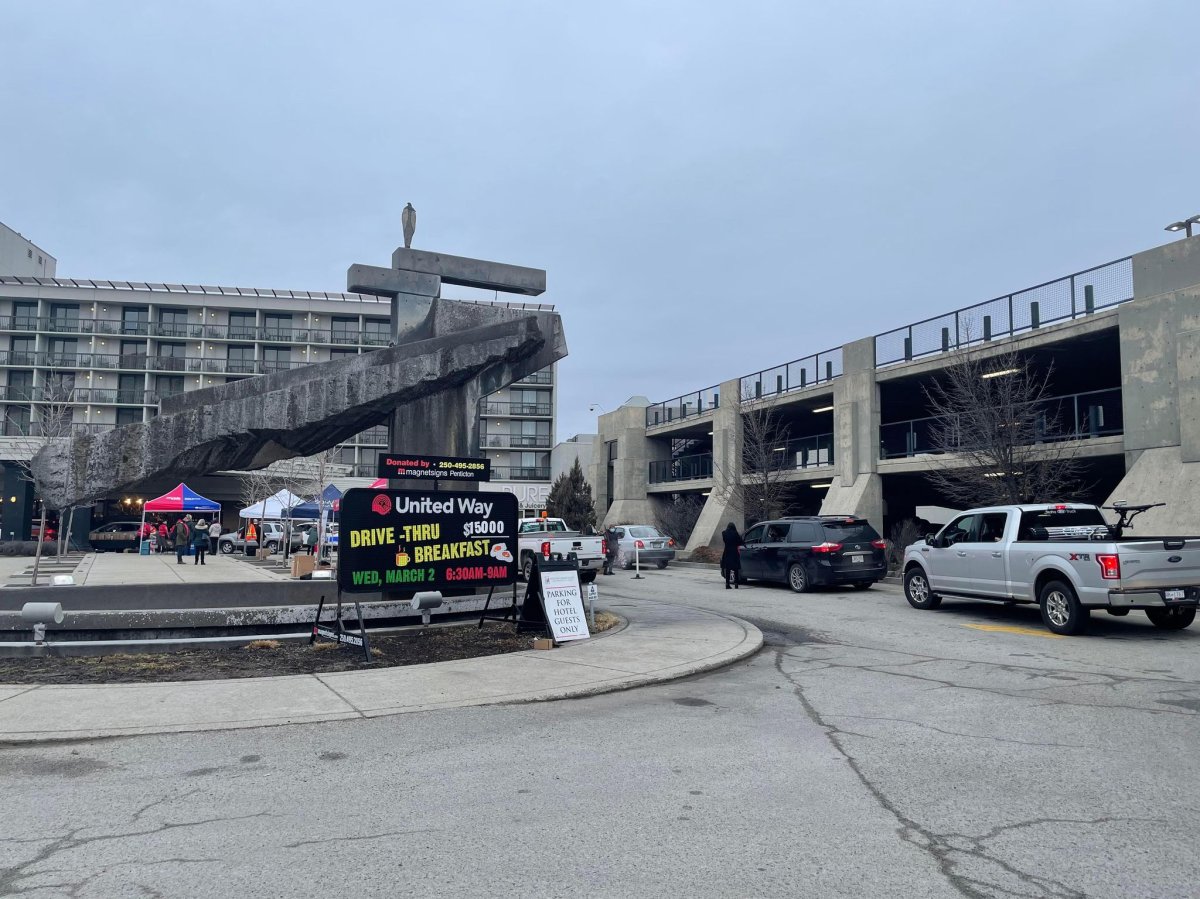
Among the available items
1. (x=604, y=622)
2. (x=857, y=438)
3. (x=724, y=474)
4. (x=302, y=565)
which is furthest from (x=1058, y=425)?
(x=302, y=565)

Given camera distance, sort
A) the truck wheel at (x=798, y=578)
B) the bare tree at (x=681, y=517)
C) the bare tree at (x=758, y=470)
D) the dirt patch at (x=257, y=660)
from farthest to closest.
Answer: the bare tree at (x=681, y=517) → the bare tree at (x=758, y=470) → the truck wheel at (x=798, y=578) → the dirt patch at (x=257, y=660)

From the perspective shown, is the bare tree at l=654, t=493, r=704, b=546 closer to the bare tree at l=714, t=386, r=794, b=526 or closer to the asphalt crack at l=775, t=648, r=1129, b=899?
the bare tree at l=714, t=386, r=794, b=526

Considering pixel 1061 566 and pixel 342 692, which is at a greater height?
pixel 1061 566

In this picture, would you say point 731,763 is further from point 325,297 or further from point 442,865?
point 325,297

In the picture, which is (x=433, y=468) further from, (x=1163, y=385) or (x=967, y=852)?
(x=1163, y=385)

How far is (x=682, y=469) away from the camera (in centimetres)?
4397

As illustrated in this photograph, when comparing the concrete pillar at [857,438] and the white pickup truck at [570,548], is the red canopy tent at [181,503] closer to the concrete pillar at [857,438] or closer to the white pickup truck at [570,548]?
the white pickup truck at [570,548]

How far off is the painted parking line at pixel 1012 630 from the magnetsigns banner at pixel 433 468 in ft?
25.8

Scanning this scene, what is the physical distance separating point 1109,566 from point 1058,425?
1471 cm

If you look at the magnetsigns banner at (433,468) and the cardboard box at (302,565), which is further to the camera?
the cardboard box at (302,565)

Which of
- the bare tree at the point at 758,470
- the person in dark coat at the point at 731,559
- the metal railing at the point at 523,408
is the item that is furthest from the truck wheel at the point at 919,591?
the metal railing at the point at 523,408

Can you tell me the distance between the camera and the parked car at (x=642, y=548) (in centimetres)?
2920

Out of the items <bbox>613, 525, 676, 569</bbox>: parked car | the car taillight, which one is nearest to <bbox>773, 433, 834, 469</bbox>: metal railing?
<bbox>613, 525, 676, 569</bbox>: parked car

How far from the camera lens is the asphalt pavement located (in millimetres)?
3926
